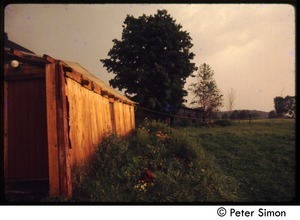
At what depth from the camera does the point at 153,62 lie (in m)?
23.3

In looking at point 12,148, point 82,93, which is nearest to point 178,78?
point 82,93

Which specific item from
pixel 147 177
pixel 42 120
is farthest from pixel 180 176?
pixel 42 120

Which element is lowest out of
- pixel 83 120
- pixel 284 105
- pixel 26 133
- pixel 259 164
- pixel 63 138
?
pixel 259 164

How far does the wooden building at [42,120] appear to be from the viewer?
4742 millimetres

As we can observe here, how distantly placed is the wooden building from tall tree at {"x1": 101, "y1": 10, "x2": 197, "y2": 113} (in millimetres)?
16835

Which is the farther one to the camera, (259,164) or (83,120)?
(259,164)

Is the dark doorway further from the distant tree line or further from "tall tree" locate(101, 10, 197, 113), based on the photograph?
the distant tree line

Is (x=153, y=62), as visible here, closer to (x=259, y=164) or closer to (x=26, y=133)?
(x=259, y=164)

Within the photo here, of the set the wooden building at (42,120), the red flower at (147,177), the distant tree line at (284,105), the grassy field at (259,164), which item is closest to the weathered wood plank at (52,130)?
the wooden building at (42,120)

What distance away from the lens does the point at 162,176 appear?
241 inches

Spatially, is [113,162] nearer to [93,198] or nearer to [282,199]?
[93,198]

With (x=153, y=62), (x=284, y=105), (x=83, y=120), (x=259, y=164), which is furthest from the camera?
(x=284, y=105)

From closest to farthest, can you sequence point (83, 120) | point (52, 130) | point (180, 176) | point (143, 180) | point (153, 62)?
1. point (52, 130)
2. point (143, 180)
3. point (83, 120)
4. point (180, 176)
5. point (153, 62)

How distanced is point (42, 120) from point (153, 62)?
18.8 m
